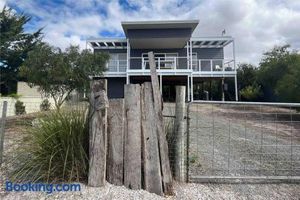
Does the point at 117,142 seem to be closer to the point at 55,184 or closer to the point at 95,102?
the point at 95,102

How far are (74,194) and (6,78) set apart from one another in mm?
24897

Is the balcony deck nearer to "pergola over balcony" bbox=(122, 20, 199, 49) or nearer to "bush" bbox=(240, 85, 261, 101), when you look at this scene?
"pergola over balcony" bbox=(122, 20, 199, 49)

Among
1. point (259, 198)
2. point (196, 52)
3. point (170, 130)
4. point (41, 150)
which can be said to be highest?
point (196, 52)

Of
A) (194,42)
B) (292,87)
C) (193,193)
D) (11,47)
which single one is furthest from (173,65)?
(11,47)

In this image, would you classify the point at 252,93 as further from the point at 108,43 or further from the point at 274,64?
the point at 108,43

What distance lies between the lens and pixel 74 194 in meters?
2.87

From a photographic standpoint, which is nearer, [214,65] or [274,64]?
[274,64]

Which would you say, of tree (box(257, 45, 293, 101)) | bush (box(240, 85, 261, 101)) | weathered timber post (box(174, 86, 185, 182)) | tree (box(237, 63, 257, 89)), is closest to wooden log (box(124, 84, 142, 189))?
weathered timber post (box(174, 86, 185, 182))

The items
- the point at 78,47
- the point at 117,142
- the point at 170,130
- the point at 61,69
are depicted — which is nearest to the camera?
the point at 117,142

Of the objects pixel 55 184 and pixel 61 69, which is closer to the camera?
pixel 55 184

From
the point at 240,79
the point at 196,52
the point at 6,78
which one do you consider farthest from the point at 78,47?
the point at 240,79

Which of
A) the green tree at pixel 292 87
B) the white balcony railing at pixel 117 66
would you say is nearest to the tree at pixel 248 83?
the green tree at pixel 292 87

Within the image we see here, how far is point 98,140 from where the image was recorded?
3.01 meters

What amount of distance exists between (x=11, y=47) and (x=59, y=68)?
2020 cm
